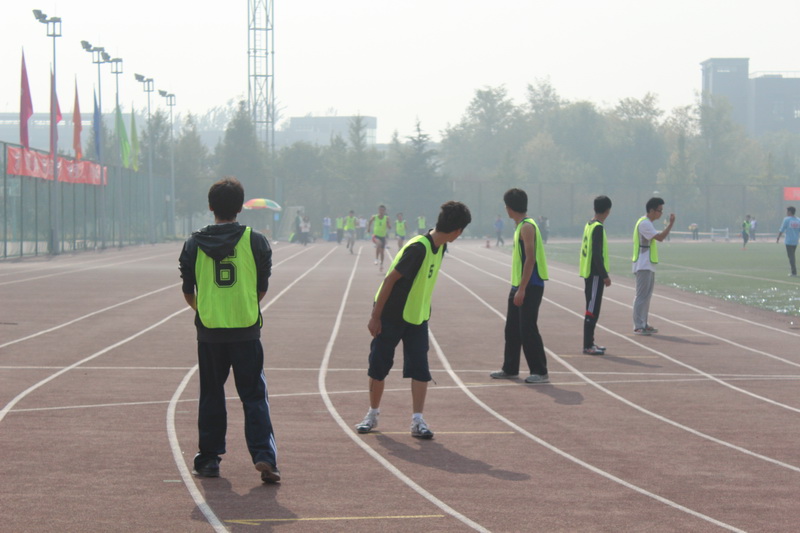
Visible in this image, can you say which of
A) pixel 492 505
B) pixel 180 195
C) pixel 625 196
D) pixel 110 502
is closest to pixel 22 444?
pixel 110 502

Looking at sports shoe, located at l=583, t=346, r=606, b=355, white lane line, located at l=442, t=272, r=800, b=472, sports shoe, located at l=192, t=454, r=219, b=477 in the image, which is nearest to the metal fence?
sports shoe, located at l=583, t=346, r=606, b=355

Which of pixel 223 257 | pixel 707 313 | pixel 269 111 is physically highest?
pixel 269 111

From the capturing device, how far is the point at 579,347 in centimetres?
1356

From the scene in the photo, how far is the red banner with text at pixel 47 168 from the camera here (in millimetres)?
37531

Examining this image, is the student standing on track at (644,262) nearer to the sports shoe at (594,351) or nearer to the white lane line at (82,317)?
the sports shoe at (594,351)

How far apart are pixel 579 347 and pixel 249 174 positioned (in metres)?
66.7

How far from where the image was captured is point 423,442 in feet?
25.0

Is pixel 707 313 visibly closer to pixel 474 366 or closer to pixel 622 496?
pixel 474 366

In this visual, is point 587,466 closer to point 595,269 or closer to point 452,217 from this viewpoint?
point 452,217

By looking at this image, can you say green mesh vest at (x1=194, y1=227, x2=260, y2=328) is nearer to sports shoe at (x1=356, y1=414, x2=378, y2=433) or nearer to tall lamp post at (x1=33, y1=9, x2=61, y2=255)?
sports shoe at (x1=356, y1=414, x2=378, y2=433)

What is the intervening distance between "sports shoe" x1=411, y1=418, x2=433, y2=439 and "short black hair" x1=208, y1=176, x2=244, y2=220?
87.0 inches

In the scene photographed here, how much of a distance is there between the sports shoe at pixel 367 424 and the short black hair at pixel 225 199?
2128 millimetres

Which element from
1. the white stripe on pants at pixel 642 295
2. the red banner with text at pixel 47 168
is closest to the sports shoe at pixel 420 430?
the white stripe on pants at pixel 642 295

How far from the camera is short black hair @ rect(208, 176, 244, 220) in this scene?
6.33 metres
